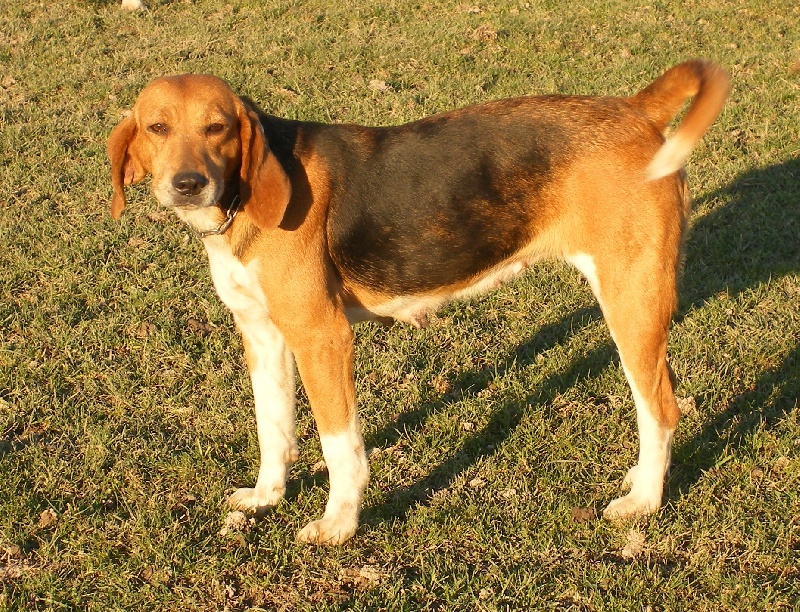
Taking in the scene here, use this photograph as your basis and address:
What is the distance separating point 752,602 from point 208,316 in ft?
12.3

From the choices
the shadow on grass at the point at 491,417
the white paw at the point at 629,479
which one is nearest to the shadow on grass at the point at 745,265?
the white paw at the point at 629,479

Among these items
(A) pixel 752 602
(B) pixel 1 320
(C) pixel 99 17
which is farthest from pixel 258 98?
(A) pixel 752 602

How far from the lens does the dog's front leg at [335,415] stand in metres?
4.10

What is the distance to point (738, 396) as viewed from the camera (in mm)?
5270

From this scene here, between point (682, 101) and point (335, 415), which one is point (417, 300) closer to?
point (335, 415)

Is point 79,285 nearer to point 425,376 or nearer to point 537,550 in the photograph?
point 425,376

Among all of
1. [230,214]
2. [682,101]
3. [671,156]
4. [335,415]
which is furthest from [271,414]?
[682,101]

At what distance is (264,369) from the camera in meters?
4.56

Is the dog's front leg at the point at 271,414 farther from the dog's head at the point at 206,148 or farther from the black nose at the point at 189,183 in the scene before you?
the black nose at the point at 189,183

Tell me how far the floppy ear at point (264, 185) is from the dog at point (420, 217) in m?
0.01

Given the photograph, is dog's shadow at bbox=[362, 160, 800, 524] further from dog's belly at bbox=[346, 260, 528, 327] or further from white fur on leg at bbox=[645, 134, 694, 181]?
white fur on leg at bbox=[645, 134, 694, 181]

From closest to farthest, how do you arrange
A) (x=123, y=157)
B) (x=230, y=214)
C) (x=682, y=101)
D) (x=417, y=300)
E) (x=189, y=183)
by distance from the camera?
(x=189, y=183) < (x=230, y=214) < (x=123, y=157) < (x=682, y=101) < (x=417, y=300)

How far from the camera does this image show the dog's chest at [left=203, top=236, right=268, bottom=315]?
13.3 ft

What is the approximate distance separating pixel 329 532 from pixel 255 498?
503 mm
